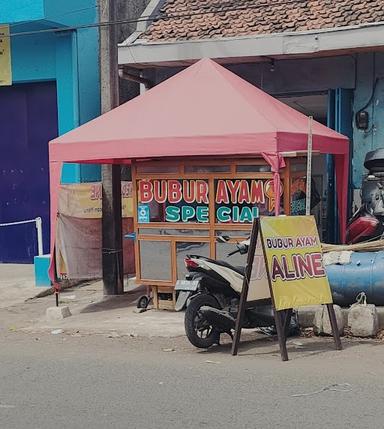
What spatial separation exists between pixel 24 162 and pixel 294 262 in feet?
28.6

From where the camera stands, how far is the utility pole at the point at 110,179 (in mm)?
11594

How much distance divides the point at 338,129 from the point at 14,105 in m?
6.65

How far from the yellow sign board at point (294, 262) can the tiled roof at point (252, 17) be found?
200 inches

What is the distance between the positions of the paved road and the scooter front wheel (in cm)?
16

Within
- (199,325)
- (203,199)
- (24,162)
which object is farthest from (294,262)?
(24,162)

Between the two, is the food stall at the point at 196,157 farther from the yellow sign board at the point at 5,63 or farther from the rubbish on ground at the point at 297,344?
the yellow sign board at the point at 5,63

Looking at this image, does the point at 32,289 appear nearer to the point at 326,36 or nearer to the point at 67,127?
the point at 67,127

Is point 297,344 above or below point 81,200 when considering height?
below

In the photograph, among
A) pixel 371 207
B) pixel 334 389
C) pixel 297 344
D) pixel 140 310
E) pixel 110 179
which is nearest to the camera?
pixel 334 389

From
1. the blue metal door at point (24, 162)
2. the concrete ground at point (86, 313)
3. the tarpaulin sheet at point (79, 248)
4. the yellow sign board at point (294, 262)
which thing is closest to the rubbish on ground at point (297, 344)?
the yellow sign board at point (294, 262)

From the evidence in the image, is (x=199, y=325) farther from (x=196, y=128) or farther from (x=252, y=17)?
(x=252, y=17)

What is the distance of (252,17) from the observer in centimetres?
1299

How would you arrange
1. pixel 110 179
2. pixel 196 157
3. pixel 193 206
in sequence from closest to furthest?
pixel 196 157
pixel 193 206
pixel 110 179

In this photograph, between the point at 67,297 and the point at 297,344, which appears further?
the point at 67,297
